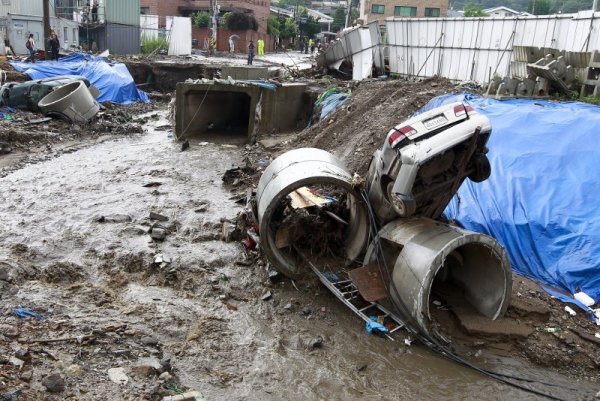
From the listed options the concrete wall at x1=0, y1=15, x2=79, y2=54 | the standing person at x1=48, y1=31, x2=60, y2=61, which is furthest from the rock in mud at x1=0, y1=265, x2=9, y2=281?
the concrete wall at x1=0, y1=15, x2=79, y2=54

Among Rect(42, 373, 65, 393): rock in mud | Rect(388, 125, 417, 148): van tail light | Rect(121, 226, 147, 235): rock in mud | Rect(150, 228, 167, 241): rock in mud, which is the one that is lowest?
Rect(121, 226, 147, 235): rock in mud

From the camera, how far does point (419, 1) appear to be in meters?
51.0

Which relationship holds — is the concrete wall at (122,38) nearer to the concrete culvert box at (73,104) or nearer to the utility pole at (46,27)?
the utility pole at (46,27)

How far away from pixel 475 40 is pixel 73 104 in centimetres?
1331

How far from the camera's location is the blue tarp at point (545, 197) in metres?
6.98

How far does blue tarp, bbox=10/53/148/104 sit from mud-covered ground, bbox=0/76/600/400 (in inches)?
473

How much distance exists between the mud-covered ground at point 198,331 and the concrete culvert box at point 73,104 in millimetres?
7969

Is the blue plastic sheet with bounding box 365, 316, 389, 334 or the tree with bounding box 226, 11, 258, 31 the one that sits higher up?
the tree with bounding box 226, 11, 258, 31

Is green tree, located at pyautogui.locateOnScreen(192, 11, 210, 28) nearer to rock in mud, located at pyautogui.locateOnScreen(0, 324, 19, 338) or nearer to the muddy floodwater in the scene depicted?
the muddy floodwater

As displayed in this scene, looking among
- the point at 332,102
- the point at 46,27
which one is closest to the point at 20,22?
the point at 46,27

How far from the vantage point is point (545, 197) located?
7742 millimetres

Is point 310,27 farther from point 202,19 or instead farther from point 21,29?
point 21,29

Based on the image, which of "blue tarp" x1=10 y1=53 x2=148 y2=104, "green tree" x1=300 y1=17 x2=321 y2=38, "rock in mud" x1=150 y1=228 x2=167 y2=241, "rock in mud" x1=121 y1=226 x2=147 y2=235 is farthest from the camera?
"green tree" x1=300 y1=17 x2=321 y2=38

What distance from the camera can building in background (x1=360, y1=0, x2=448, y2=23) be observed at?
50.8 meters
